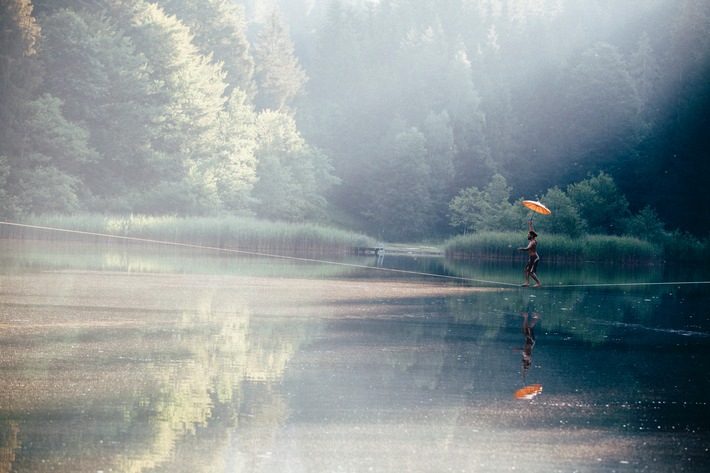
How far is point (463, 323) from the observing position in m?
18.0

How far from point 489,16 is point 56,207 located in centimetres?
7167

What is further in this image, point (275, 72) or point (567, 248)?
point (275, 72)

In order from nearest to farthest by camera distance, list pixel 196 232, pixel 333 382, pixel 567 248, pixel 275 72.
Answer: pixel 333 382 < pixel 196 232 < pixel 567 248 < pixel 275 72

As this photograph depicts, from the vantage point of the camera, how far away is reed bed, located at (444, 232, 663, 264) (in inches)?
1961

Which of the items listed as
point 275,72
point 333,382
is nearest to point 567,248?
point 333,382

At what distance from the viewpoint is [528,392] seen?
36.3ft

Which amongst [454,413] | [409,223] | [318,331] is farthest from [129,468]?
[409,223]

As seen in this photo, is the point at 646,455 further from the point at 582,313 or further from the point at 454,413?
the point at 582,313

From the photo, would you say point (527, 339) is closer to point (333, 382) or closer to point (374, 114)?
point (333, 382)

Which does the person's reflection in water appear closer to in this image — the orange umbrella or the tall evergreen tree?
the orange umbrella

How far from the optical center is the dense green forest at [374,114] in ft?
187

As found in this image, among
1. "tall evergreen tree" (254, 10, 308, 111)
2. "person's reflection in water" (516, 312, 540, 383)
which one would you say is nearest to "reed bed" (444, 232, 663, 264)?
"person's reflection in water" (516, 312, 540, 383)

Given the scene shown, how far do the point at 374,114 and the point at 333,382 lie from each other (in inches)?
3451

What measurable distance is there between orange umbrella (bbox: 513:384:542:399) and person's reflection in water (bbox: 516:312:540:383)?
0.78 m
